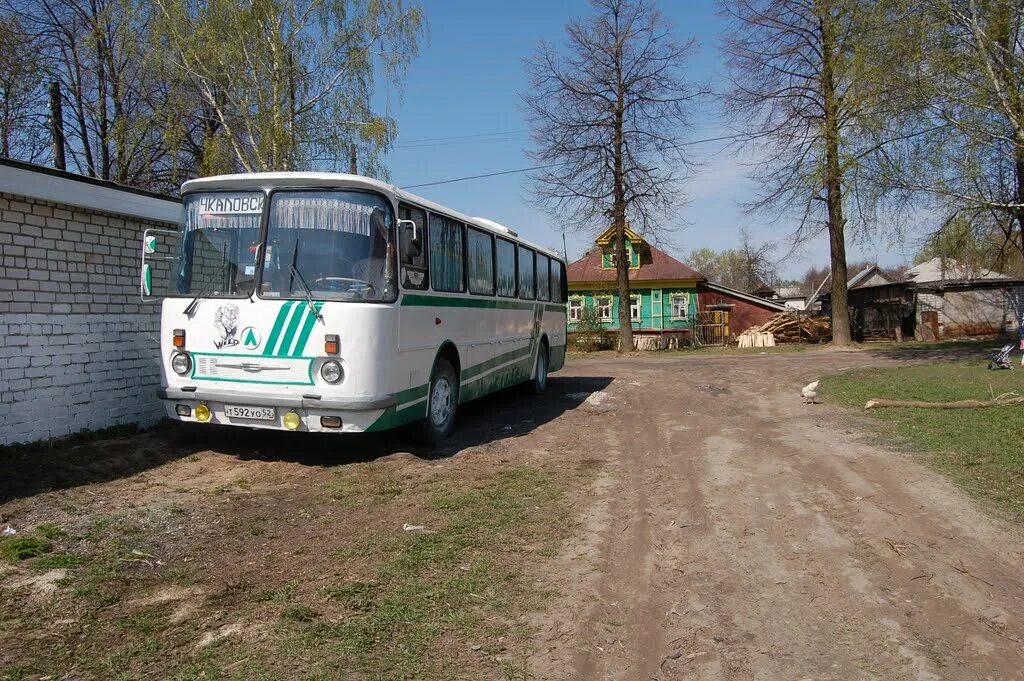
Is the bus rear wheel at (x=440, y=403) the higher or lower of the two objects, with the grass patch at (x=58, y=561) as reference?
higher

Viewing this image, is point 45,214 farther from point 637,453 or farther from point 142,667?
point 637,453

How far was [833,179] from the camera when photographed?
1953cm

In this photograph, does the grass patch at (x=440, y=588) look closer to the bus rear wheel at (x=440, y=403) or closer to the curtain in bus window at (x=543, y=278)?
the bus rear wheel at (x=440, y=403)

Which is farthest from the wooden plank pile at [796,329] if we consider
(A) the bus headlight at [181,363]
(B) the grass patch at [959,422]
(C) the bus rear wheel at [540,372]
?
(A) the bus headlight at [181,363]

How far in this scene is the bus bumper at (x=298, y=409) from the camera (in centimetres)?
698

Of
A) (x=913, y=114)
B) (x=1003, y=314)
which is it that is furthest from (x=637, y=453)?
(x=1003, y=314)

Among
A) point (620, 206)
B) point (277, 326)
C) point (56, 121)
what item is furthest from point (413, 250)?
point (620, 206)

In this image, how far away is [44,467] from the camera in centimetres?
685

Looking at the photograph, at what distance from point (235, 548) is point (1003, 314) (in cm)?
4039

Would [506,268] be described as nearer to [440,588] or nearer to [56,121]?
[440,588]

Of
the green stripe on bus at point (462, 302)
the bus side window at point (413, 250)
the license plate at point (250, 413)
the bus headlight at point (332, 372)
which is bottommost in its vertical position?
the license plate at point (250, 413)

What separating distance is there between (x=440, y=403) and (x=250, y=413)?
2410 mm

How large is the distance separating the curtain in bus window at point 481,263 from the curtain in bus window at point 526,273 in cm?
169

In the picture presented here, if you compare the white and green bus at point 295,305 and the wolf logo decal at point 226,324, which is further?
the wolf logo decal at point 226,324
